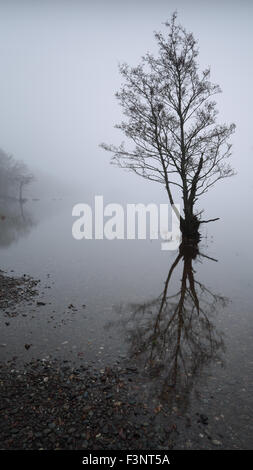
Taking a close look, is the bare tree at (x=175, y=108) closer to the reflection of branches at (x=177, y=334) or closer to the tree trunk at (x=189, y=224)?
the tree trunk at (x=189, y=224)

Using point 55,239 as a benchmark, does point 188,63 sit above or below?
above

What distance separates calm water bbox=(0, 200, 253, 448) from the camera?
738 cm

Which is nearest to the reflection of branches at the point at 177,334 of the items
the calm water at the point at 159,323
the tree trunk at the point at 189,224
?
the calm water at the point at 159,323

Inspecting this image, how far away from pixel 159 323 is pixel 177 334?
1.13 m

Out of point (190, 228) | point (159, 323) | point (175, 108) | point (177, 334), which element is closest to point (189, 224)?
point (190, 228)

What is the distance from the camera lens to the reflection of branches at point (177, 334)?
8195 millimetres

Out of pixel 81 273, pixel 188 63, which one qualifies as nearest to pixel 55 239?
pixel 81 273

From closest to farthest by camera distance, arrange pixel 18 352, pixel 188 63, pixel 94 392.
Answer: pixel 94 392 < pixel 18 352 < pixel 188 63

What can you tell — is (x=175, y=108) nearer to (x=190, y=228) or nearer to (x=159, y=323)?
(x=190, y=228)

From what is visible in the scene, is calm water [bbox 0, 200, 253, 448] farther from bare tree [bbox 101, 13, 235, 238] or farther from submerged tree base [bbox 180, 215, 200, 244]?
bare tree [bbox 101, 13, 235, 238]

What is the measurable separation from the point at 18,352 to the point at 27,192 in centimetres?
11732

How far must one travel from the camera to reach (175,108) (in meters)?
21.1

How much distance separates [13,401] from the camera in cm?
672
